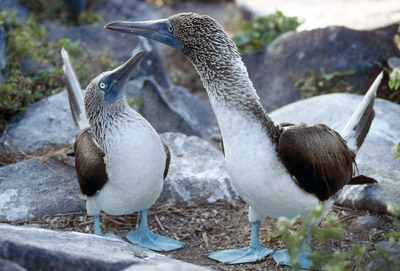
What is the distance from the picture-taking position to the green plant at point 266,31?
8828 millimetres

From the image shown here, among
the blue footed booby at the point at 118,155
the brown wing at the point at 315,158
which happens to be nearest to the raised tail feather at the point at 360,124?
the brown wing at the point at 315,158

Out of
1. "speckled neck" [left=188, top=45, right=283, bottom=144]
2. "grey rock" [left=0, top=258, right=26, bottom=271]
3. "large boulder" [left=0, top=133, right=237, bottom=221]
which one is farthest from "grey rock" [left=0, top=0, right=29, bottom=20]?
"grey rock" [left=0, top=258, right=26, bottom=271]

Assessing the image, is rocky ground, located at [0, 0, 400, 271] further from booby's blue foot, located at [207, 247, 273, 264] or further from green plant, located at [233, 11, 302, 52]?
green plant, located at [233, 11, 302, 52]

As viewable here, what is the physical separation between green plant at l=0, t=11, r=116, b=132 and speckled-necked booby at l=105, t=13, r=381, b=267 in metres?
2.82

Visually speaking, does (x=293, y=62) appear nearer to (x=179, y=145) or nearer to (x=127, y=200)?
(x=179, y=145)

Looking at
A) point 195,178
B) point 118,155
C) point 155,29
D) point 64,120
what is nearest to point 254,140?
point 118,155

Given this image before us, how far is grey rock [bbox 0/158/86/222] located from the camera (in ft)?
16.0

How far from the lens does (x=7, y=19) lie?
7.39 metres

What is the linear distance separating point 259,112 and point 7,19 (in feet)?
15.9

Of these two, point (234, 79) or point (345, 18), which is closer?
point (234, 79)

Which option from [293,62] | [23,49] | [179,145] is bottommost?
[179,145]

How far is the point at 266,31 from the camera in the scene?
8.95m

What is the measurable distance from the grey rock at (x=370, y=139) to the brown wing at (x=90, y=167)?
226 cm

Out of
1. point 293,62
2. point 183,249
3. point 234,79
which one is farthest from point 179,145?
point 293,62
